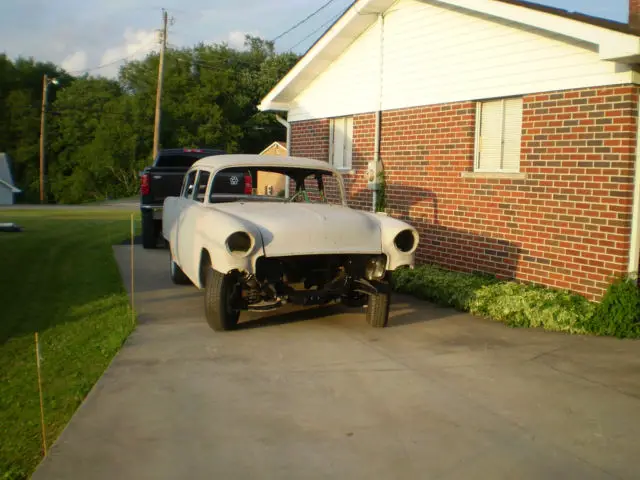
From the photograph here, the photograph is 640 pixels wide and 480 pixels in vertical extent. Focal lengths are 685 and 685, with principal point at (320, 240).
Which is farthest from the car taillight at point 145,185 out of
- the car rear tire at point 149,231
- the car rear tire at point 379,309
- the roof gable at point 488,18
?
the car rear tire at point 379,309

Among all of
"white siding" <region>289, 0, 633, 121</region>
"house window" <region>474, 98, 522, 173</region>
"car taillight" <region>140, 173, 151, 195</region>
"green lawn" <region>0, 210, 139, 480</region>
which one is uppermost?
"white siding" <region>289, 0, 633, 121</region>

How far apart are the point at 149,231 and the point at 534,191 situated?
8260 millimetres

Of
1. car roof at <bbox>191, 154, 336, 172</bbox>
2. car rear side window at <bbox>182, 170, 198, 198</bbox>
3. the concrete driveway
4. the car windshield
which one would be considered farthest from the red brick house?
car rear side window at <bbox>182, 170, 198, 198</bbox>

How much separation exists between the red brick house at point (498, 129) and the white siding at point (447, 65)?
0.02m

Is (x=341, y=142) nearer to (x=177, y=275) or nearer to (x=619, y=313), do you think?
(x=177, y=275)

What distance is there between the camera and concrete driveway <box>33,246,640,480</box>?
13.1ft

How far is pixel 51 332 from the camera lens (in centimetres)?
759

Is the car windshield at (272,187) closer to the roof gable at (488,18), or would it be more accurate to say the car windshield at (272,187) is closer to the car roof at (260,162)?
the car roof at (260,162)

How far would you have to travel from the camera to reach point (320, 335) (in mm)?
7109

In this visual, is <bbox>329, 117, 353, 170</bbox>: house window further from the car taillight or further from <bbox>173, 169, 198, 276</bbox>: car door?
<bbox>173, 169, 198, 276</bbox>: car door

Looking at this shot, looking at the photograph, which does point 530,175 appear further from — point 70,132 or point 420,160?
point 70,132

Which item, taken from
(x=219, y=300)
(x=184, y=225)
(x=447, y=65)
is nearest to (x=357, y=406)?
(x=219, y=300)

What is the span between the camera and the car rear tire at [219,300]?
6.85 meters

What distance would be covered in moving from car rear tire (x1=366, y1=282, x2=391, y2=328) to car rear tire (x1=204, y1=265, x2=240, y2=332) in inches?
56.8
